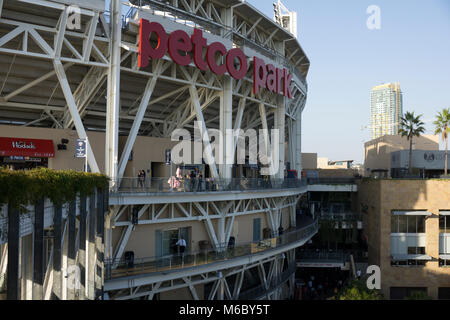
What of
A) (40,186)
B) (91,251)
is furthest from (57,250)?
(91,251)

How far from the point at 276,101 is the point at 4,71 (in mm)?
20812

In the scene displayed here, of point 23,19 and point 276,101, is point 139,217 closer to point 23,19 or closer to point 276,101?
point 23,19

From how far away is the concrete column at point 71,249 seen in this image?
12.3 meters

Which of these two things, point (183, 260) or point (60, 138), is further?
point (60, 138)

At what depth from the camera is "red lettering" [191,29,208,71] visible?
2328cm

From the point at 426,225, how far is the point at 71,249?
33301 mm

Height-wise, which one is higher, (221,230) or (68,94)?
(68,94)

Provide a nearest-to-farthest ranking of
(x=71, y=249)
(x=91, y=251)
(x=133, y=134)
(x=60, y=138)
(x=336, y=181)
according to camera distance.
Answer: (x=71, y=249) < (x=91, y=251) < (x=133, y=134) < (x=60, y=138) < (x=336, y=181)

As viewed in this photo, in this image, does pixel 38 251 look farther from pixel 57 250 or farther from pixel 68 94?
pixel 68 94

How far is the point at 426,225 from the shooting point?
35.8m

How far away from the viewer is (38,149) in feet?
78.8

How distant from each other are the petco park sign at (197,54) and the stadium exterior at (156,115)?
0.26 feet
